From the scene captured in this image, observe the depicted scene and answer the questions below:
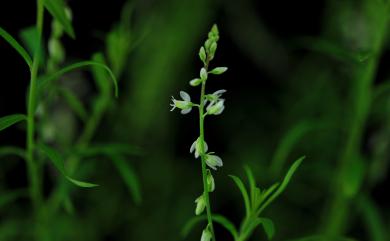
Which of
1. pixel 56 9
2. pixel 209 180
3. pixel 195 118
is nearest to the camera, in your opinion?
pixel 209 180

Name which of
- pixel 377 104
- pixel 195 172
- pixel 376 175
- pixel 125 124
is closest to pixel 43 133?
pixel 125 124

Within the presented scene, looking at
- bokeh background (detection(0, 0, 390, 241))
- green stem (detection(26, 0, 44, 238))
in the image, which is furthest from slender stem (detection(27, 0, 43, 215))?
bokeh background (detection(0, 0, 390, 241))

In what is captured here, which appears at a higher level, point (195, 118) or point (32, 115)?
point (32, 115)

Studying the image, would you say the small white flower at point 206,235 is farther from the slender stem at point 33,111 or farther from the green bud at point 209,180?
the slender stem at point 33,111

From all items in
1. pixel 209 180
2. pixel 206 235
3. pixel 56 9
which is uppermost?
pixel 56 9

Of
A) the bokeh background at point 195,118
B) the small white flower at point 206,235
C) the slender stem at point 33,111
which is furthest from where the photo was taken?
the bokeh background at point 195,118

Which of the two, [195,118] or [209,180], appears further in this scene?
[195,118]

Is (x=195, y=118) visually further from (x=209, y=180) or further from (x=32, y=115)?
(x=209, y=180)

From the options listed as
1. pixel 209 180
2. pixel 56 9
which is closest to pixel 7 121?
pixel 56 9

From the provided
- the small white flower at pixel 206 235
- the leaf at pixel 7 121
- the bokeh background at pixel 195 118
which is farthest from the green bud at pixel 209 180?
the bokeh background at pixel 195 118

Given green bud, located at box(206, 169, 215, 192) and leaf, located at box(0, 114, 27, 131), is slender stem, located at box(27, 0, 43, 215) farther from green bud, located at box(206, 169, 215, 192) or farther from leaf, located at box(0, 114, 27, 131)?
green bud, located at box(206, 169, 215, 192)
